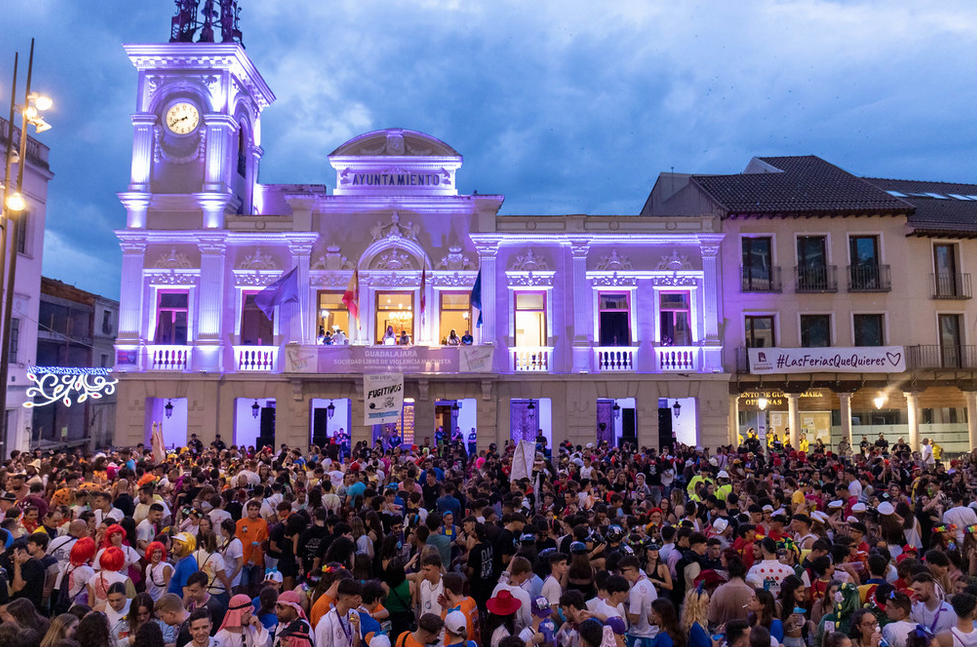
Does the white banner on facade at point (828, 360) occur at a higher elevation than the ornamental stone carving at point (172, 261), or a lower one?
lower

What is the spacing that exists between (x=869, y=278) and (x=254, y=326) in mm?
23341

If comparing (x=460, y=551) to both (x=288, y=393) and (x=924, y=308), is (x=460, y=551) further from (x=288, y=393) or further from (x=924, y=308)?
(x=924, y=308)

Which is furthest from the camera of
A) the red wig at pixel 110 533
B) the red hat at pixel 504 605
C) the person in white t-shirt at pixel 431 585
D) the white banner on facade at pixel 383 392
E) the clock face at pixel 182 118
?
the clock face at pixel 182 118

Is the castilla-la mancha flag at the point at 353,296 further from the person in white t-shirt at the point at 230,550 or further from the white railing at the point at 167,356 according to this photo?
the person in white t-shirt at the point at 230,550

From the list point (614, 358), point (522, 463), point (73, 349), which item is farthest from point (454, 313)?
point (73, 349)

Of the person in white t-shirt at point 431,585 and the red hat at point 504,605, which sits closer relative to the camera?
the red hat at point 504,605

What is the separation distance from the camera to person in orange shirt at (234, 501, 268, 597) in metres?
9.09

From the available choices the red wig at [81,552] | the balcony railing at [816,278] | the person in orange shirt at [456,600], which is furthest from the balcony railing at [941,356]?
the red wig at [81,552]

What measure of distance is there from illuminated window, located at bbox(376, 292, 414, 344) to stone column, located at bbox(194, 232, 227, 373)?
5.63 metres

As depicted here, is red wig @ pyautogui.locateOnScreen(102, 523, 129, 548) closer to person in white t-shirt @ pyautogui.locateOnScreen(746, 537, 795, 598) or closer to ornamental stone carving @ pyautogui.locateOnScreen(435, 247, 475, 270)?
person in white t-shirt @ pyautogui.locateOnScreen(746, 537, 795, 598)

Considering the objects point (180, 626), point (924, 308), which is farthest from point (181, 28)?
point (924, 308)

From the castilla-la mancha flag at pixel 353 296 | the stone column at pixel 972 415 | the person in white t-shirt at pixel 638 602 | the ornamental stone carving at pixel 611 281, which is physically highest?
the ornamental stone carving at pixel 611 281

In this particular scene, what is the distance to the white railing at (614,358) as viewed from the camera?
25188mm

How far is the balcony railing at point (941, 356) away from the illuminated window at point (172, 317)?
88.6 feet
